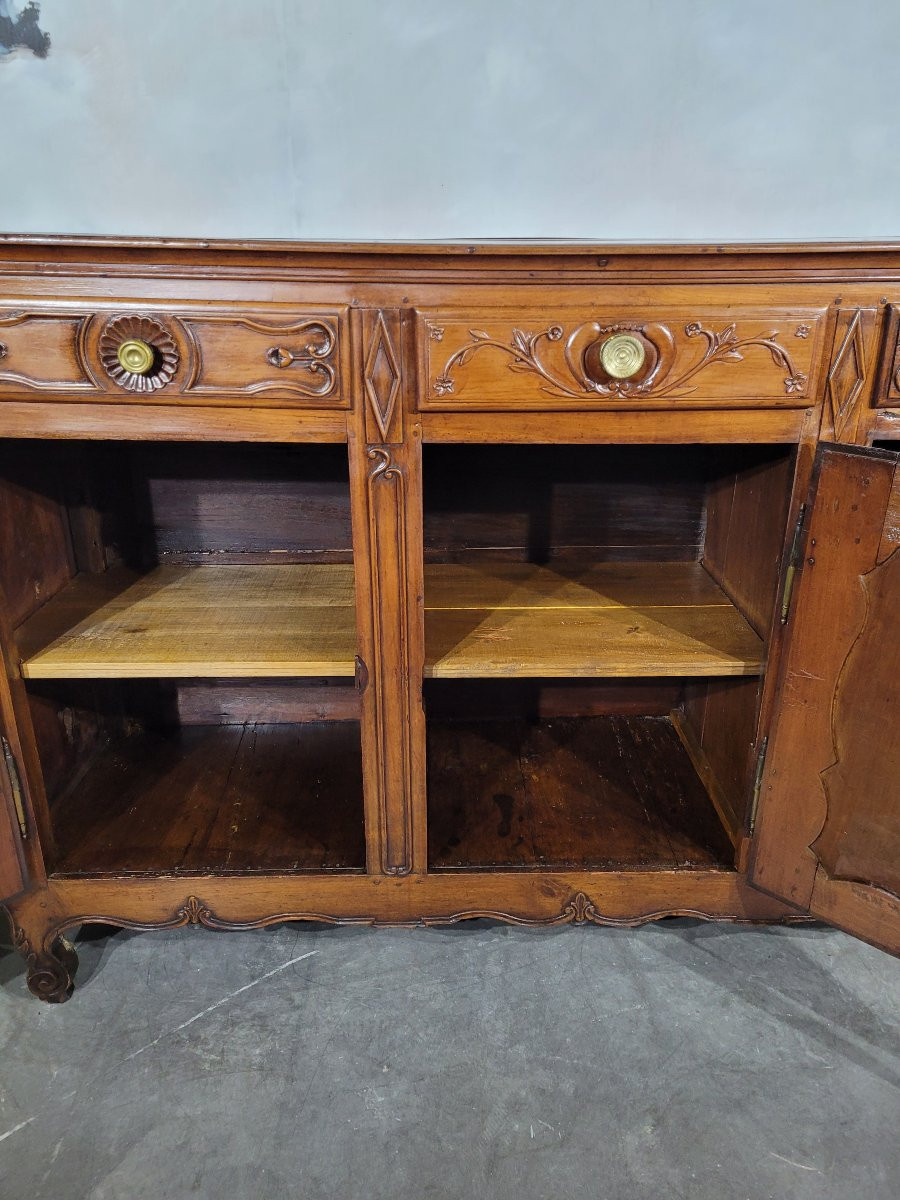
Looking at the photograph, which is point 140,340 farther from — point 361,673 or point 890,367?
point 890,367

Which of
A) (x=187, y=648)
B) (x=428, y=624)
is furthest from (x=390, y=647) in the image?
(x=187, y=648)

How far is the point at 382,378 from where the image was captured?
3.62 feet

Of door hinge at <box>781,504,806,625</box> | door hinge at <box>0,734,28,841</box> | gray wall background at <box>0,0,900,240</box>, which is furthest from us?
gray wall background at <box>0,0,900,240</box>

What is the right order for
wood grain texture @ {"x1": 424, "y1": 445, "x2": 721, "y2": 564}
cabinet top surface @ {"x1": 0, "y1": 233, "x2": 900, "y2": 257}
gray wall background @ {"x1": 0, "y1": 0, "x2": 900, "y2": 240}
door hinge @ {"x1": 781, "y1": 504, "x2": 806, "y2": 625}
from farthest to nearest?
1. wood grain texture @ {"x1": 424, "y1": 445, "x2": 721, "y2": 564}
2. gray wall background @ {"x1": 0, "y1": 0, "x2": 900, "y2": 240}
3. door hinge @ {"x1": 781, "y1": 504, "x2": 806, "y2": 625}
4. cabinet top surface @ {"x1": 0, "y1": 233, "x2": 900, "y2": 257}

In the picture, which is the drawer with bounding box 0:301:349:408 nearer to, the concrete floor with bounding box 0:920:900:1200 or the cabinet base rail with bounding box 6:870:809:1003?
the cabinet base rail with bounding box 6:870:809:1003

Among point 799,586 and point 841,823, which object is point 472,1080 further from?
point 799,586

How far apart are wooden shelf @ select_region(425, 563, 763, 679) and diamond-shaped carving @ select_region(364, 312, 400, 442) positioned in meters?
0.44

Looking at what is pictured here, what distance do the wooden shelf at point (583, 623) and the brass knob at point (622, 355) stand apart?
0.51m

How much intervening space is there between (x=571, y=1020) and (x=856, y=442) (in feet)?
3.72

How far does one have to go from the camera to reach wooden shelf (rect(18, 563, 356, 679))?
4.26ft

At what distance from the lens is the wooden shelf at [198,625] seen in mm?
1298

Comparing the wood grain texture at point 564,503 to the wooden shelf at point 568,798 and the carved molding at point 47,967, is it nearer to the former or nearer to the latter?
the wooden shelf at point 568,798

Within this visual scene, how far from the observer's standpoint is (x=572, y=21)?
1528 mm

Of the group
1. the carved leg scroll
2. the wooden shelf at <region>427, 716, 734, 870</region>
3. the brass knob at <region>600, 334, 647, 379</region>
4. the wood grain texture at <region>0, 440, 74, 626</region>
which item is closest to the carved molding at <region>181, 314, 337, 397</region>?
the brass knob at <region>600, 334, 647, 379</region>
